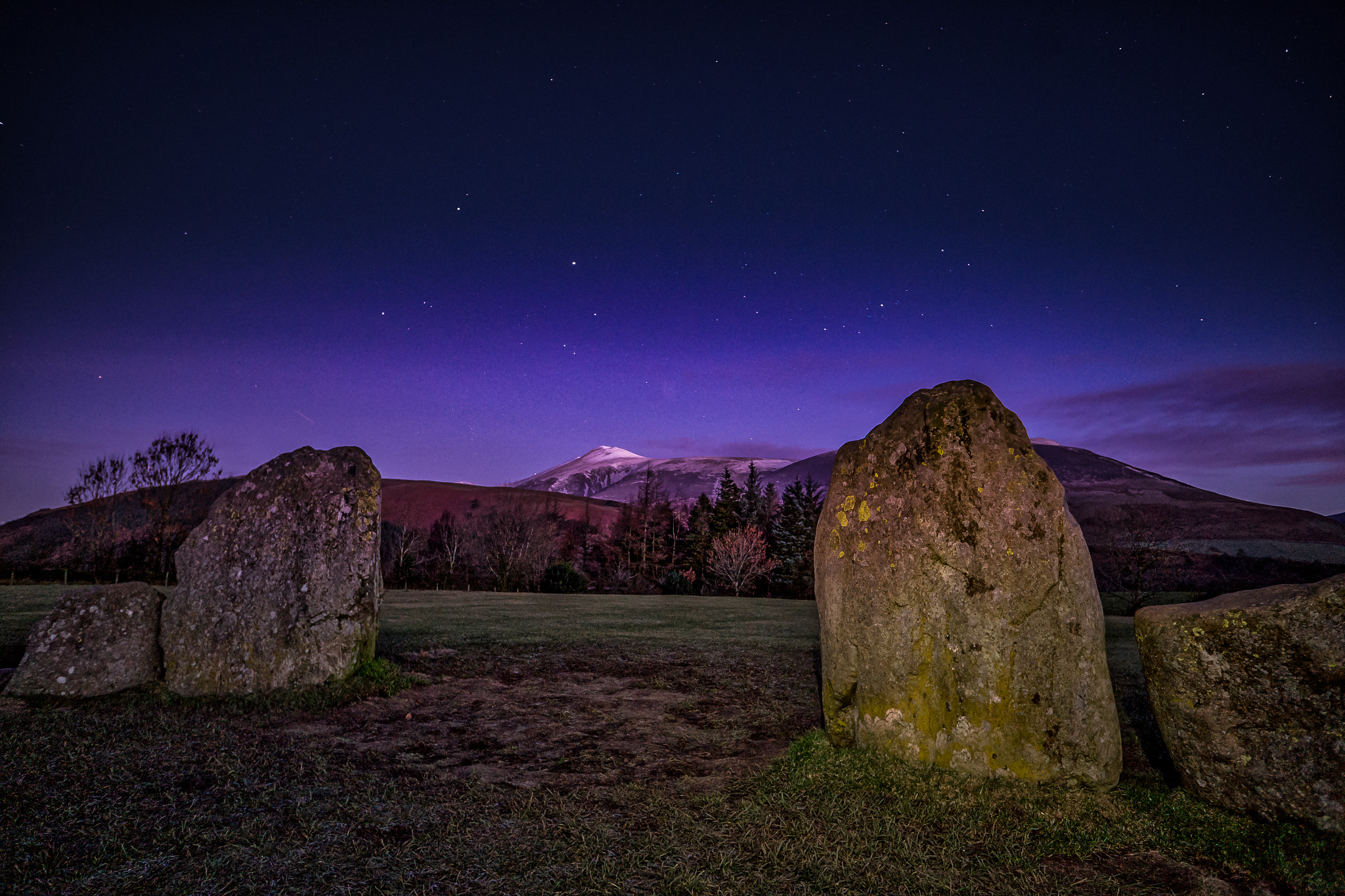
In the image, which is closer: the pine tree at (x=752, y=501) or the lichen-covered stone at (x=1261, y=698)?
the lichen-covered stone at (x=1261, y=698)

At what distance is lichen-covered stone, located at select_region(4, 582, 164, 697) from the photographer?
792 centimetres

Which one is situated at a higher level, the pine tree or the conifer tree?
the pine tree

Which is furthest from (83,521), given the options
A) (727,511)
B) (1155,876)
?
(1155,876)

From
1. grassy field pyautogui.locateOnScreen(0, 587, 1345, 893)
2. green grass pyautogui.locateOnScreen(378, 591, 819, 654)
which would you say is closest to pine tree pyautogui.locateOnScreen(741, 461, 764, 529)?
green grass pyautogui.locateOnScreen(378, 591, 819, 654)

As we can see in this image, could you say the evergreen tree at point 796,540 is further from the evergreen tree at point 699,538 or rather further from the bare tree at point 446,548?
the bare tree at point 446,548

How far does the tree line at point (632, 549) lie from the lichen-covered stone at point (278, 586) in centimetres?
2944

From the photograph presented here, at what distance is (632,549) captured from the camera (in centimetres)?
6047

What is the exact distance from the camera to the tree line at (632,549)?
44.6 metres

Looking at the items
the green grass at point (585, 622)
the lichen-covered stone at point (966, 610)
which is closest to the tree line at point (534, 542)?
the green grass at point (585, 622)

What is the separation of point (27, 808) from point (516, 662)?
23.1 feet

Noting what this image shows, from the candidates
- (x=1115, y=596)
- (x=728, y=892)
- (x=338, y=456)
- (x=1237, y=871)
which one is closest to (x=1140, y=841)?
(x=1237, y=871)

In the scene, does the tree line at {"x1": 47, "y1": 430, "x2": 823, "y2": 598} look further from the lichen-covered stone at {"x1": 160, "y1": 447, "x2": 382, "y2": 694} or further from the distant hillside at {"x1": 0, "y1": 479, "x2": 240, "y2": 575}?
the lichen-covered stone at {"x1": 160, "y1": 447, "x2": 382, "y2": 694}

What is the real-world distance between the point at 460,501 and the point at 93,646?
244ft

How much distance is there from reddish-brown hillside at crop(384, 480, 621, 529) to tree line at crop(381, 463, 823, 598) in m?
4.76
